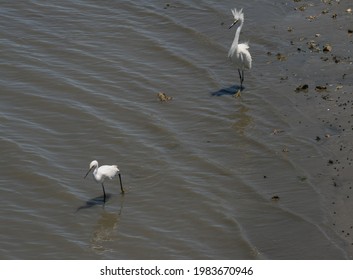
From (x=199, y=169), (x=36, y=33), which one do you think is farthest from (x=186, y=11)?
(x=199, y=169)

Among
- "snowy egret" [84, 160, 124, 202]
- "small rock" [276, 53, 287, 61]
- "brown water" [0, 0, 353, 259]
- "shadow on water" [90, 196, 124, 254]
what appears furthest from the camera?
"small rock" [276, 53, 287, 61]

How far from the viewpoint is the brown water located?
1506 centimetres

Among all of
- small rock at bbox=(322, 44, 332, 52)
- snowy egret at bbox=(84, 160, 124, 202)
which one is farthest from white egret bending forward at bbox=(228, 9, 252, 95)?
snowy egret at bbox=(84, 160, 124, 202)

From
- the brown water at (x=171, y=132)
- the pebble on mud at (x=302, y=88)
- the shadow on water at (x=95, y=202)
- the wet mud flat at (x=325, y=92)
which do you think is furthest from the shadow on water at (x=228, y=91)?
the shadow on water at (x=95, y=202)

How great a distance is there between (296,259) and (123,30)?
34.6 feet

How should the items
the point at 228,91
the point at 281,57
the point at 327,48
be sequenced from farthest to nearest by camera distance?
the point at 281,57
the point at 327,48
the point at 228,91

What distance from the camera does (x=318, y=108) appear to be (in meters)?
18.8

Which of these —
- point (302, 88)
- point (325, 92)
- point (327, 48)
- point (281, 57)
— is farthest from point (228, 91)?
point (327, 48)

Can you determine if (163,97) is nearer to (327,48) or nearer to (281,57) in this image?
(281,57)

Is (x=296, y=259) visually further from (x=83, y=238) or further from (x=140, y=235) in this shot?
(x=83, y=238)

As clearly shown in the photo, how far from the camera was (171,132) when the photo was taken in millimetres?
18344

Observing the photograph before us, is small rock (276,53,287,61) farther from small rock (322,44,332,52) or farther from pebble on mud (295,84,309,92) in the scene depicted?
pebble on mud (295,84,309,92)

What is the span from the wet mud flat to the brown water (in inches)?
1.7

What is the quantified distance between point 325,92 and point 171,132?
3.66 m
